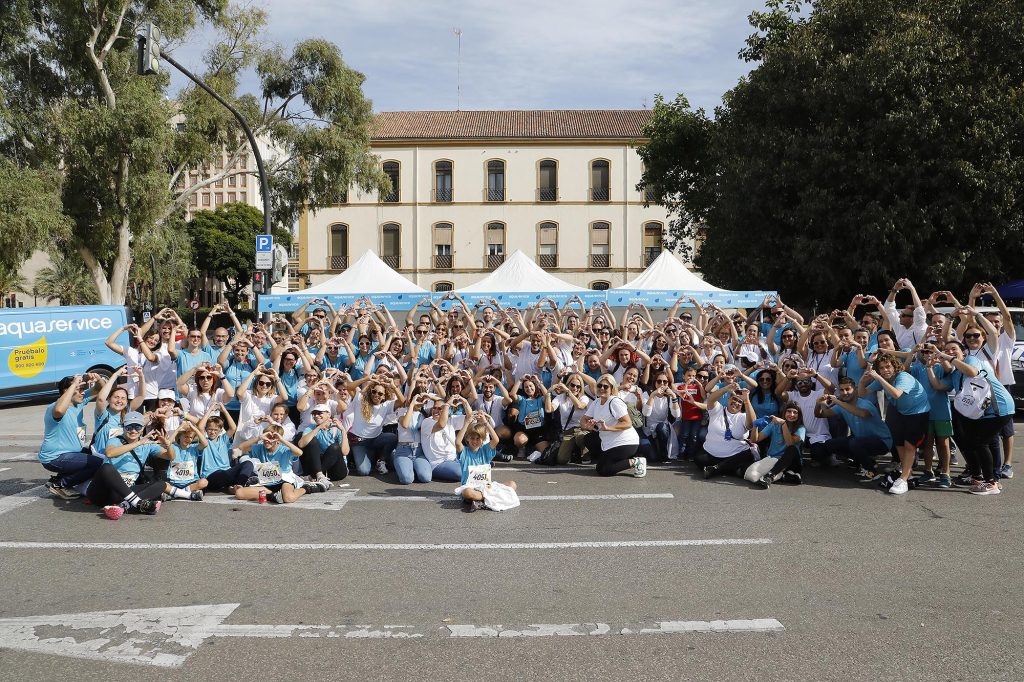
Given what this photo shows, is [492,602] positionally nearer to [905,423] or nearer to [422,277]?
[905,423]

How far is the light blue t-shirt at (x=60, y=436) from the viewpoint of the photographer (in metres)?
8.32

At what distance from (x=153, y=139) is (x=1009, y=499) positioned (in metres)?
22.6

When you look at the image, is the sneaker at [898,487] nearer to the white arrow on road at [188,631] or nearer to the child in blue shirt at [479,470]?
the child in blue shirt at [479,470]

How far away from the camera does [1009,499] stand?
27.2 ft

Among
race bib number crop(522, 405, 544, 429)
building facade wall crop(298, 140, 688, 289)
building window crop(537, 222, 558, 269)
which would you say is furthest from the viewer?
building window crop(537, 222, 558, 269)

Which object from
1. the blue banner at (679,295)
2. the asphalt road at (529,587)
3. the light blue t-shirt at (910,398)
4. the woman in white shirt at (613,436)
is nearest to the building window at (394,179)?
the blue banner at (679,295)

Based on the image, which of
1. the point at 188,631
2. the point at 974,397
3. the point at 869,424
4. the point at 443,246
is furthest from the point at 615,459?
the point at 443,246

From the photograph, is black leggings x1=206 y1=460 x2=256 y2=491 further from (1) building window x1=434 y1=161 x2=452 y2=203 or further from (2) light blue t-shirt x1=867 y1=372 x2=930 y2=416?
(1) building window x1=434 y1=161 x2=452 y2=203

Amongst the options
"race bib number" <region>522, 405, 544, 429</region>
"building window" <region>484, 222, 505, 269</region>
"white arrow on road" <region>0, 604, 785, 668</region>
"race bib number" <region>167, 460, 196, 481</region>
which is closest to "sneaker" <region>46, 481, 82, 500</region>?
"race bib number" <region>167, 460, 196, 481</region>

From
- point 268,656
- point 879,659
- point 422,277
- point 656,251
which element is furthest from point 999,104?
point 422,277

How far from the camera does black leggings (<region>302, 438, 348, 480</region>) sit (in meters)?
9.17

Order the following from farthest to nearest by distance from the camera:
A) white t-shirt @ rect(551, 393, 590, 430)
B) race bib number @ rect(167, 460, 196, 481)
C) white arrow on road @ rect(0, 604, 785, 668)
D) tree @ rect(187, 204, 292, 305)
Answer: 1. tree @ rect(187, 204, 292, 305)
2. white t-shirt @ rect(551, 393, 590, 430)
3. race bib number @ rect(167, 460, 196, 481)
4. white arrow on road @ rect(0, 604, 785, 668)

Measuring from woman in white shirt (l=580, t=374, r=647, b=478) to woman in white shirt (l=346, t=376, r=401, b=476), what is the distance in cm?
227

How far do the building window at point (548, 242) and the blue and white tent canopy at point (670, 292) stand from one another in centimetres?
2832
